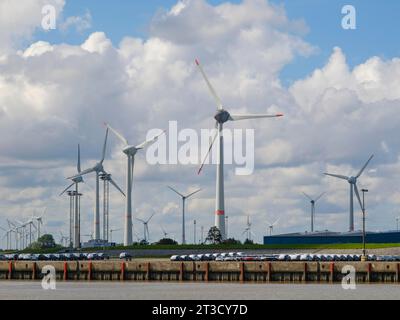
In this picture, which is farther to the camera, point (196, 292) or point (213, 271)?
point (213, 271)

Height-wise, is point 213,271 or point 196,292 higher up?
point 213,271

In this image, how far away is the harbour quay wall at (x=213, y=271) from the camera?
127m

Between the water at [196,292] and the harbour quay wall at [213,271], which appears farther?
the harbour quay wall at [213,271]

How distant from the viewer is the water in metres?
101

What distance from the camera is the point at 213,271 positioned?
13425 centimetres

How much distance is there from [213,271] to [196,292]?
1028 inches

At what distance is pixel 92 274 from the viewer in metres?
141

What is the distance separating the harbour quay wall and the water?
20.0 ft

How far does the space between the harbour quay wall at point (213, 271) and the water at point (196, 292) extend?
6110 mm

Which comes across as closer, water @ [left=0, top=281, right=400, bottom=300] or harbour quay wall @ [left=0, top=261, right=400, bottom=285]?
water @ [left=0, top=281, right=400, bottom=300]

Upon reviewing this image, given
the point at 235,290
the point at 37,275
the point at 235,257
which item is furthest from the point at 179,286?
the point at 235,257

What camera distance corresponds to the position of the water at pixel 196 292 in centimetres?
10144
